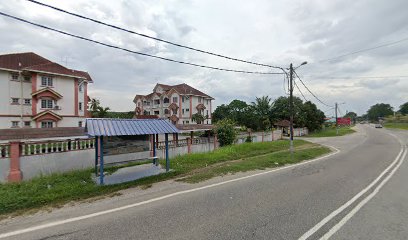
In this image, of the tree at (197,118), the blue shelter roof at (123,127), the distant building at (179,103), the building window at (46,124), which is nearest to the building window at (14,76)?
the building window at (46,124)

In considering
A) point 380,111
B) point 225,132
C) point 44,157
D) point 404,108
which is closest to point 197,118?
point 225,132

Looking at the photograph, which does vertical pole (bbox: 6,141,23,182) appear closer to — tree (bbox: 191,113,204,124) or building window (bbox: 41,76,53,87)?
building window (bbox: 41,76,53,87)

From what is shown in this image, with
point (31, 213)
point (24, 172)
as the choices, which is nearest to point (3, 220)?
point (31, 213)

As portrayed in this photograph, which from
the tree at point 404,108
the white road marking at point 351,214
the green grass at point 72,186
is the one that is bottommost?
the white road marking at point 351,214

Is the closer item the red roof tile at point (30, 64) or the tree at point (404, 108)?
the red roof tile at point (30, 64)

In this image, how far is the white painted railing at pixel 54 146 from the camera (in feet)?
28.0

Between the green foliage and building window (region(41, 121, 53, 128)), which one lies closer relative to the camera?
the green foliage

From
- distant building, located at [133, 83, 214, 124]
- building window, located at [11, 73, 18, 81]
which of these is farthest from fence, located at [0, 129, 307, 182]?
distant building, located at [133, 83, 214, 124]

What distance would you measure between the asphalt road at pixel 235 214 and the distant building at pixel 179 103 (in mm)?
40512

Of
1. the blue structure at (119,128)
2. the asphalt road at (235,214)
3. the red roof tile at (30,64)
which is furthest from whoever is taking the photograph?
the red roof tile at (30,64)

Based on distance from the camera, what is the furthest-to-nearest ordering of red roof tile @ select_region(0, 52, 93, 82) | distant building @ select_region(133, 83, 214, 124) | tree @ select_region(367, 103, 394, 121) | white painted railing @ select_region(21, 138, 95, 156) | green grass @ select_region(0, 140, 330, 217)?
tree @ select_region(367, 103, 394, 121), distant building @ select_region(133, 83, 214, 124), red roof tile @ select_region(0, 52, 93, 82), white painted railing @ select_region(21, 138, 95, 156), green grass @ select_region(0, 140, 330, 217)

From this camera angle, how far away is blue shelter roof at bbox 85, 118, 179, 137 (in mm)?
7465

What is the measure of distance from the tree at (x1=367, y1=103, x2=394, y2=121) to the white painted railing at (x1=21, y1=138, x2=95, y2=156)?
519 feet

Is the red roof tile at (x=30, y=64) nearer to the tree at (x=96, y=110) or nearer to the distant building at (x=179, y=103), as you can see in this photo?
the tree at (x=96, y=110)
